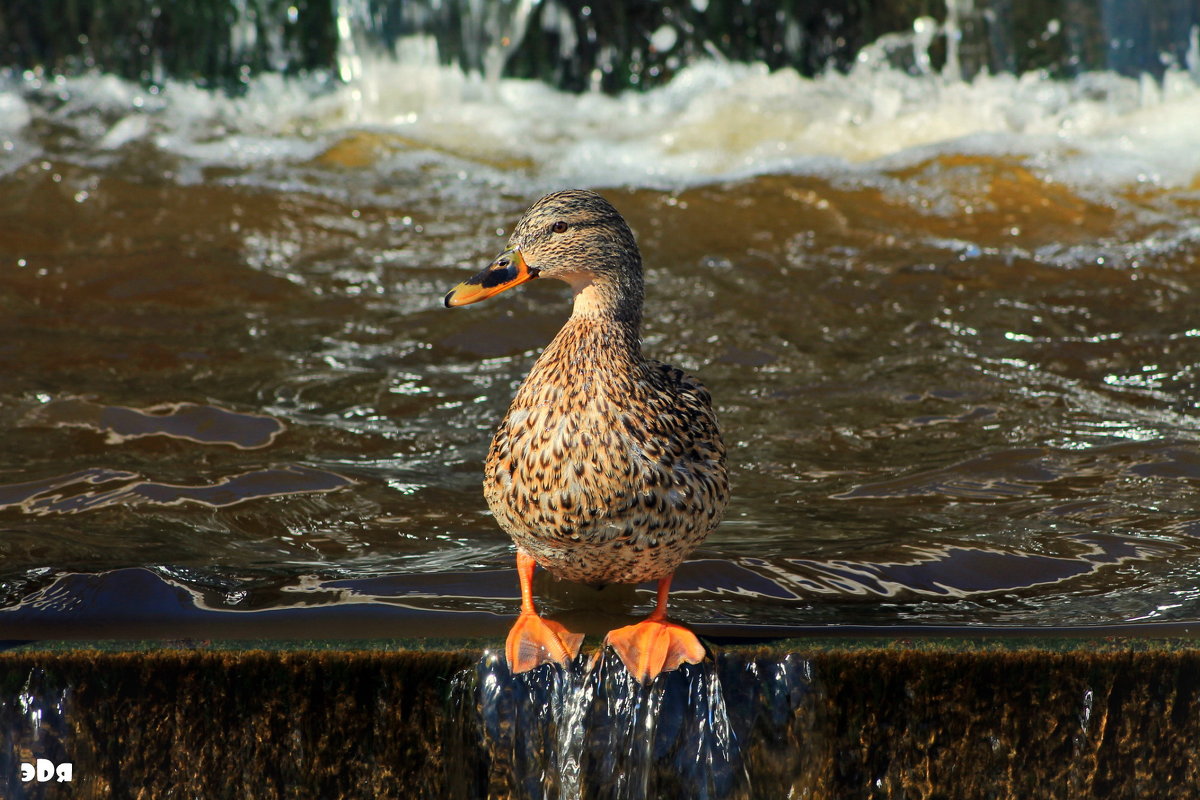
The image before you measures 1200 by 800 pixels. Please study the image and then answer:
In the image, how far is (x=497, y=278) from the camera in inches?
149

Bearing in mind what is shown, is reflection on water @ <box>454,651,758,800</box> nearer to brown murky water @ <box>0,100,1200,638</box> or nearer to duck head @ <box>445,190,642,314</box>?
brown murky water @ <box>0,100,1200,638</box>

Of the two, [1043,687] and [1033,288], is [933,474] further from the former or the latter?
[1033,288]

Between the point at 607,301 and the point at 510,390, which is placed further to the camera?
the point at 510,390

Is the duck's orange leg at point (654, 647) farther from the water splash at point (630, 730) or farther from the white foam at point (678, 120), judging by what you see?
the white foam at point (678, 120)

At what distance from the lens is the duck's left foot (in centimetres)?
346

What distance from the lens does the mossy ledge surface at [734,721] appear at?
135 inches

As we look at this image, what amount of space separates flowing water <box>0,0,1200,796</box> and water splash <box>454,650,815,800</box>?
0.02m

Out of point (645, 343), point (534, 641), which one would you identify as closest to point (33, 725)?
point (534, 641)

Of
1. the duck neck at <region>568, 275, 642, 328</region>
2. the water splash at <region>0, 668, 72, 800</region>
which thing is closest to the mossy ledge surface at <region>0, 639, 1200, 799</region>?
the water splash at <region>0, 668, 72, 800</region>

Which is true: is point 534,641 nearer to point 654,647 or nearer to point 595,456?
point 654,647

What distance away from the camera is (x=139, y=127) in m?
9.69

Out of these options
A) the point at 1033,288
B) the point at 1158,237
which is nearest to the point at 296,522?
the point at 1033,288

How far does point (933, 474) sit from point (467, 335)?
255cm

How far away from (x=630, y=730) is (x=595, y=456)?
0.72m
